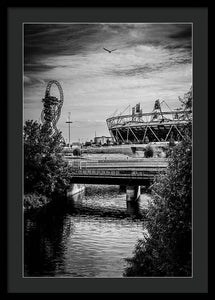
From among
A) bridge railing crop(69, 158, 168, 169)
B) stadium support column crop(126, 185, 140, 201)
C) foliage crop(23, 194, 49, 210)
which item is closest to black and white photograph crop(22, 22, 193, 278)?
foliage crop(23, 194, 49, 210)

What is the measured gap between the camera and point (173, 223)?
506 cm

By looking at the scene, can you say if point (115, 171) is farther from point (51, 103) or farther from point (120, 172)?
point (51, 103)

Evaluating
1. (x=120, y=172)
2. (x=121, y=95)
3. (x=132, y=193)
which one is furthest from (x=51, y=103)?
(x=120, y=172)

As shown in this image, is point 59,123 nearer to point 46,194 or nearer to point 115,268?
point 115,268

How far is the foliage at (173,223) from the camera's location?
15.8ft

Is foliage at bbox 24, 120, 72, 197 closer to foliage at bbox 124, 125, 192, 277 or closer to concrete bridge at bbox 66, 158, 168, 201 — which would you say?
concrete bridge at bbox 66, 158, 168, 201

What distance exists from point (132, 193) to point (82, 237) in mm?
4565

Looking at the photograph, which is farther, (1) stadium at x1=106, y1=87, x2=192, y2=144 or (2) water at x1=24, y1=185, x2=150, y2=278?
(2) water at x1=24, y1=185, x2=150, y2=278

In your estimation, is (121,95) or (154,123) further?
(154,123)

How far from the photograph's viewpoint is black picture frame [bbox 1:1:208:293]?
419 cm

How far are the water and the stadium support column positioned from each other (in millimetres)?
239
